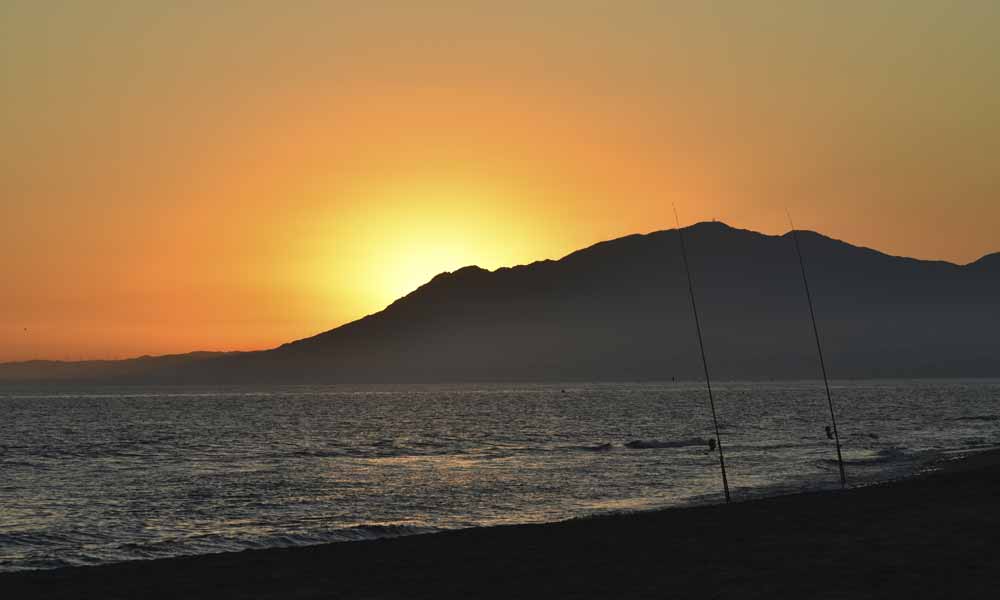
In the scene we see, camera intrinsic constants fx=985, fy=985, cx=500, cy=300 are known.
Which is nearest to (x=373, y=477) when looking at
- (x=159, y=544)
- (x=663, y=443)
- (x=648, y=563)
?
(x=159, y=544)

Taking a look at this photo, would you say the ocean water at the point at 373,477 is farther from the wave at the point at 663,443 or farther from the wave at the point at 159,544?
the wave at the point at 663,443

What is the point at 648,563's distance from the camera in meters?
14.7

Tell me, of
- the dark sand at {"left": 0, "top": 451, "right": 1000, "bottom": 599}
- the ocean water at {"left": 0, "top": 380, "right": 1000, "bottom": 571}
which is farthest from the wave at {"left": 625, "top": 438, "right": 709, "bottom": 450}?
the dark sand at {"left": 0, "top": 451, "right": 1000, "bottom": 599}

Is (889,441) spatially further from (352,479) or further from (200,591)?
(200,591)

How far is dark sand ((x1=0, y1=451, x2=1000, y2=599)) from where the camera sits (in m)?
12.6

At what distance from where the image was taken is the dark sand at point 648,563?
1259 centimetres

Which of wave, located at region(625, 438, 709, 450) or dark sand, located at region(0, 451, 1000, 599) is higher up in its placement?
dark sand, located at region(0, 451, 1000, 599)

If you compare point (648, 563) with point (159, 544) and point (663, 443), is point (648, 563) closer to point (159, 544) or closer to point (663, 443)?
point (159, 544)

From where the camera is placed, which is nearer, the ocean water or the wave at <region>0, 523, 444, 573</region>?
the wave at <region>0, 523, 444, 573</region>

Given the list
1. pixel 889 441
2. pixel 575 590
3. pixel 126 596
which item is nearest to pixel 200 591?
pixel 126 596

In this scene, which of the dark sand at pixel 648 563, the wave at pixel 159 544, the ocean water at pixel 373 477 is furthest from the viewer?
the ocean water at pixel 373 477

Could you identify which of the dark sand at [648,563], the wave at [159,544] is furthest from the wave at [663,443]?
the dark sand at [648,563]

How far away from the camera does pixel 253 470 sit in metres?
49.2

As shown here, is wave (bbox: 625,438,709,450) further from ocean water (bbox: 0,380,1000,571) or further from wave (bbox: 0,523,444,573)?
wave (bbox: 0,523,444,573)
